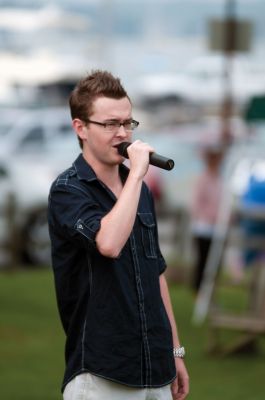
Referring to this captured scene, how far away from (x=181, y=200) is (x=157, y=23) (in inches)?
916

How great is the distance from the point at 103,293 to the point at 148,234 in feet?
1.03

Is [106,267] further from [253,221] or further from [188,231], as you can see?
[188,231]

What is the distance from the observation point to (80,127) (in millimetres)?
4312

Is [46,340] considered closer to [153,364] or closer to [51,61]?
[153,364]

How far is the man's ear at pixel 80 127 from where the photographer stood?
430 cm

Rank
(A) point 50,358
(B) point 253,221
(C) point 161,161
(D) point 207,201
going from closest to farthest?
1. (C) point 161,161
2. (A) point 50,358
3. (B) point 253,221
4. (D) point 207,201

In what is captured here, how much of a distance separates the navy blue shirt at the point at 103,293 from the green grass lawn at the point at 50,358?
13.1ft

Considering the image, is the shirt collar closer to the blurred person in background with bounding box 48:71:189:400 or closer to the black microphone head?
the blurred person in background with bounding box 48:71:189:400

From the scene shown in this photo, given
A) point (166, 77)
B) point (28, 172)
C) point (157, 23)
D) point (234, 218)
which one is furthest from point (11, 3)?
point (166, 77)

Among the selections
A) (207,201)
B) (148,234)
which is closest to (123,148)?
(148,234)

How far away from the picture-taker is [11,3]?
53.3ft

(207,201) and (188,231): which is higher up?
(207,201)

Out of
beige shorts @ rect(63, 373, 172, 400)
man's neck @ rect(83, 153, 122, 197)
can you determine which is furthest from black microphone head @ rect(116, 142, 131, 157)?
beige shorts @ rect(63, 373, 172, 400)

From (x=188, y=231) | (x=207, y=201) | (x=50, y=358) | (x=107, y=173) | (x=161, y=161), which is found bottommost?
(x=188, y=231)
